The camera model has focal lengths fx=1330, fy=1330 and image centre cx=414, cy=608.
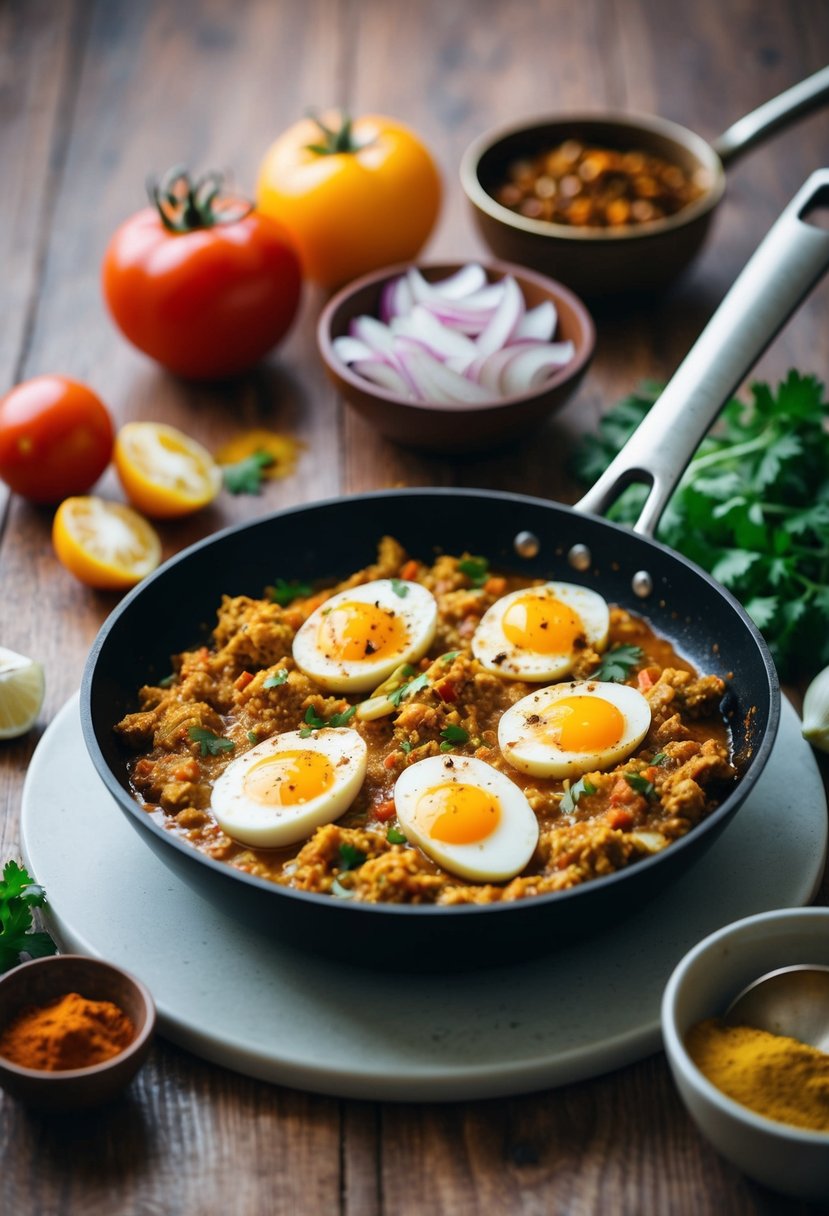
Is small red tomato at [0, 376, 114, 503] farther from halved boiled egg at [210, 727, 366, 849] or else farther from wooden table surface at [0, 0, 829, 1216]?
halved boiled egg at [210, 727, 366, 849]

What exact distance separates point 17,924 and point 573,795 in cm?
129

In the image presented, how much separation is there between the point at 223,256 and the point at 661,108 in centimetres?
283

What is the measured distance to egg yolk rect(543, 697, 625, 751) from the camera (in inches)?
127

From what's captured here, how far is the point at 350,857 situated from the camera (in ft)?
9.51

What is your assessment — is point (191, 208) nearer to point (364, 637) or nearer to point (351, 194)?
point (351, 194)

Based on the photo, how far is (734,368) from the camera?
386cm

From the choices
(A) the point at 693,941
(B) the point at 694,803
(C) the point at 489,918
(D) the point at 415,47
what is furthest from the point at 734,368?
(D) the point at 415,47

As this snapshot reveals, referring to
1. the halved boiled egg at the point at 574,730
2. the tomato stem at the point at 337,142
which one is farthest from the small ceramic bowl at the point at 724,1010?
the tomato stem at the point at 337,142

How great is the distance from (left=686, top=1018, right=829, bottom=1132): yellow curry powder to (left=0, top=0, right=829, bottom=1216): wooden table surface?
223 millimetres

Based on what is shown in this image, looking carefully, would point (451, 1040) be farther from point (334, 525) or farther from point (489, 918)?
point (334, 525)

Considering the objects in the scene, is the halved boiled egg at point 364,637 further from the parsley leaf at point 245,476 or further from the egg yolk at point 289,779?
the parsley leaf at point 245,476

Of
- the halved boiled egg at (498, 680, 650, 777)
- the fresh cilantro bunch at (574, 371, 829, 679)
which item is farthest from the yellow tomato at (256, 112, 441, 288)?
the halved boiled egg at (498, 680, 650, 777)

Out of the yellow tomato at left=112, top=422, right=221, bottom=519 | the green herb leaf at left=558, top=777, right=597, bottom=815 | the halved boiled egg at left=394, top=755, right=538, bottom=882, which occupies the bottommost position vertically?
the yellow tomato at left=112, top=422, right=221, bottom=519

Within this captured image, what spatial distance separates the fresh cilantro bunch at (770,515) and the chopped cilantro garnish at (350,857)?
152 cm
